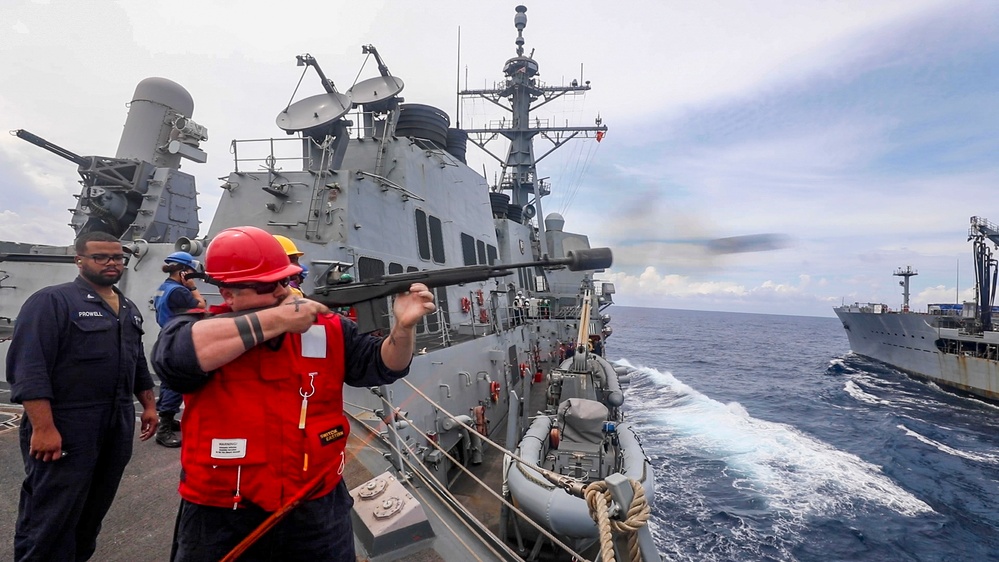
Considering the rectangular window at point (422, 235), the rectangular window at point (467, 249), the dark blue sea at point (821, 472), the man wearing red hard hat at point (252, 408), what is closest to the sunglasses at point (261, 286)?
the man wearing red hard hat at point (252, 408)

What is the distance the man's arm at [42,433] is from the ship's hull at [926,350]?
3311 cm

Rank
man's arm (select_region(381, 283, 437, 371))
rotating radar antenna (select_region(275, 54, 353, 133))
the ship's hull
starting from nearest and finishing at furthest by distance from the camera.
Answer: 1. man's arm (select_region(381, 283, 437, 371))
2. rotating radar antenna (select_region(275, 54, 353, 133))
3. the ship's hull

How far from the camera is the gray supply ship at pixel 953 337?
23359 mm

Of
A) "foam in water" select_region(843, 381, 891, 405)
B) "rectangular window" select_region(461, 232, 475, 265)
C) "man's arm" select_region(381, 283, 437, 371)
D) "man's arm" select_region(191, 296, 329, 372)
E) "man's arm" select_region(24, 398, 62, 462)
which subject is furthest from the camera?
"foam in water" select_region(843, 381, 891, 405)

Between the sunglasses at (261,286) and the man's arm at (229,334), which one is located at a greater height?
the sunglasses at (261,286)

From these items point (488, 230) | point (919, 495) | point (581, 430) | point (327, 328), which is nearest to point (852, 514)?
point (919, 495)

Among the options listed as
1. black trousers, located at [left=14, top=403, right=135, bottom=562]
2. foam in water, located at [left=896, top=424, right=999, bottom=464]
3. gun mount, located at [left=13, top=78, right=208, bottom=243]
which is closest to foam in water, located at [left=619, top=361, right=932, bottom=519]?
foam in water, located at [left=896, top=424, right=999, bottom=464]

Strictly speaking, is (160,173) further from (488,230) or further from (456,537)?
(456,537)

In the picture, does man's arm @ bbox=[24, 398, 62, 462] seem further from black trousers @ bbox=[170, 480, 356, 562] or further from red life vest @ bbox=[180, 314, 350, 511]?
red life vest @ bbox=[180, 314, 350, 511]

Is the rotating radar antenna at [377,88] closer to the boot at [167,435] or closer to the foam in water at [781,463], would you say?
the boot at [167,435]

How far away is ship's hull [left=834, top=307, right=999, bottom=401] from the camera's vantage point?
75.8ft

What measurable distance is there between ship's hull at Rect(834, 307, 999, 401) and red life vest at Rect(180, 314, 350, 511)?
3241 cm

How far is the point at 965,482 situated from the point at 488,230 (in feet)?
52.4

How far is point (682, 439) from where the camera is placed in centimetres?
1617
